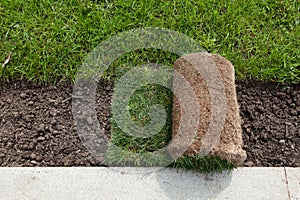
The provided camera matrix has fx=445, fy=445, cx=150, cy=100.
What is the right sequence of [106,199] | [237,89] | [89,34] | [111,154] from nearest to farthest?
[106,199] < [111,154] < [237,89] < [89,34]

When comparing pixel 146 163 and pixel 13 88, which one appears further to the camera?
pixel 13 88

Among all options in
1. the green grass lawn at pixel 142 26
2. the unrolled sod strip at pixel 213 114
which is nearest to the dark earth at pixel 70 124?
the green grass lawn at pixel 142 26

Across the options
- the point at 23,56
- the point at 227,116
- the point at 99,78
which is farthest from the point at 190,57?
the point at 23,56

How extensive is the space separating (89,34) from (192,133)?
117 centimetres

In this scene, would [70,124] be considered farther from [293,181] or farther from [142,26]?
[293,181]

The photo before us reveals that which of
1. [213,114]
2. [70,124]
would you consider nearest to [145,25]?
[70,124]

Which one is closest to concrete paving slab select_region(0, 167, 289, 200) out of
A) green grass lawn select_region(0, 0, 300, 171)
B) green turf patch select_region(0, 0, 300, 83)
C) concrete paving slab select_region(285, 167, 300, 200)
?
→ concrete paving slab select_region(285, 167, 300, 200)

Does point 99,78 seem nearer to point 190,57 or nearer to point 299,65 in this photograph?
point 190,57

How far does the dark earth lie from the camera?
106 inches

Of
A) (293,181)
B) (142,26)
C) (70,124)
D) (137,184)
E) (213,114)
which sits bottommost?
(293,181)

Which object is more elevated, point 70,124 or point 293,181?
point 70,124

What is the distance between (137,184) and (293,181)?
34.7 inches

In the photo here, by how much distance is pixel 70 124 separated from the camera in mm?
2816

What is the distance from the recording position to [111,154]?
263cm
